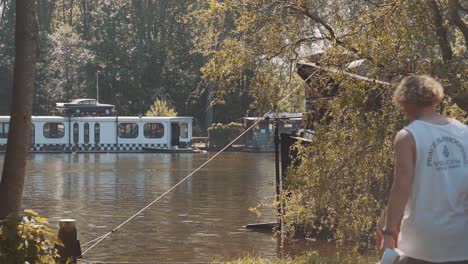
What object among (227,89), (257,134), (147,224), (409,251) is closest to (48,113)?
(257,134)

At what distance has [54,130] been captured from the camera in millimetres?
68500

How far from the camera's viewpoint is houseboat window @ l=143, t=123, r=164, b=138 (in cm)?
6800

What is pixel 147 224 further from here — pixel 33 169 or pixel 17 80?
pixel 33 169

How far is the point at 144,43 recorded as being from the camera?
71.8m

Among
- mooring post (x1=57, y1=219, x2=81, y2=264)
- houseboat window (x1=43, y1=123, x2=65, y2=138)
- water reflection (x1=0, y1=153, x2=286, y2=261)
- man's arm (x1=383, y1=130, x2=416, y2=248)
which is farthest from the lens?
houseboat window (x1=43, y1=123, x2=65, y2=138)

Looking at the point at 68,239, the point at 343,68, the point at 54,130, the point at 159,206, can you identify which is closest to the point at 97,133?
the point at 54,130

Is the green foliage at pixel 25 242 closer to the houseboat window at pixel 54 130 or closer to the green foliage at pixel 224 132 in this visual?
the green foliage at pixel 224 132

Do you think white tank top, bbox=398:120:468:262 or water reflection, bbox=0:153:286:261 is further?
water reflection, bbox=0:153:286:261

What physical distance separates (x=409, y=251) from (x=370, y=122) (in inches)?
241

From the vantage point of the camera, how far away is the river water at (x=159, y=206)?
17.7 metres

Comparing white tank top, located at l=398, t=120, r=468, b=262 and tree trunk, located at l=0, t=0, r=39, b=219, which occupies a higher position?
tree trunk, located at l=0, t=0, r=39, b=219

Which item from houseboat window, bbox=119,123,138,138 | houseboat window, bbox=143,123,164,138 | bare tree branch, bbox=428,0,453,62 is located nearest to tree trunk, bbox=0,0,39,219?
bare tree branch, bbox=428,0,453,62

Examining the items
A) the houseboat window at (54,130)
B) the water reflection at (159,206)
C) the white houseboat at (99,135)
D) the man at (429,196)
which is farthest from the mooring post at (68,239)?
the houseboat window at (54,130)

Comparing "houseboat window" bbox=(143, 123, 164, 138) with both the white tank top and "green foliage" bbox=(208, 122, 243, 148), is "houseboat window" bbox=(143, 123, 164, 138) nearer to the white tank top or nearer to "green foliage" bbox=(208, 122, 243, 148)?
"green foliage" bbox=(208, 122, 243, 148)
